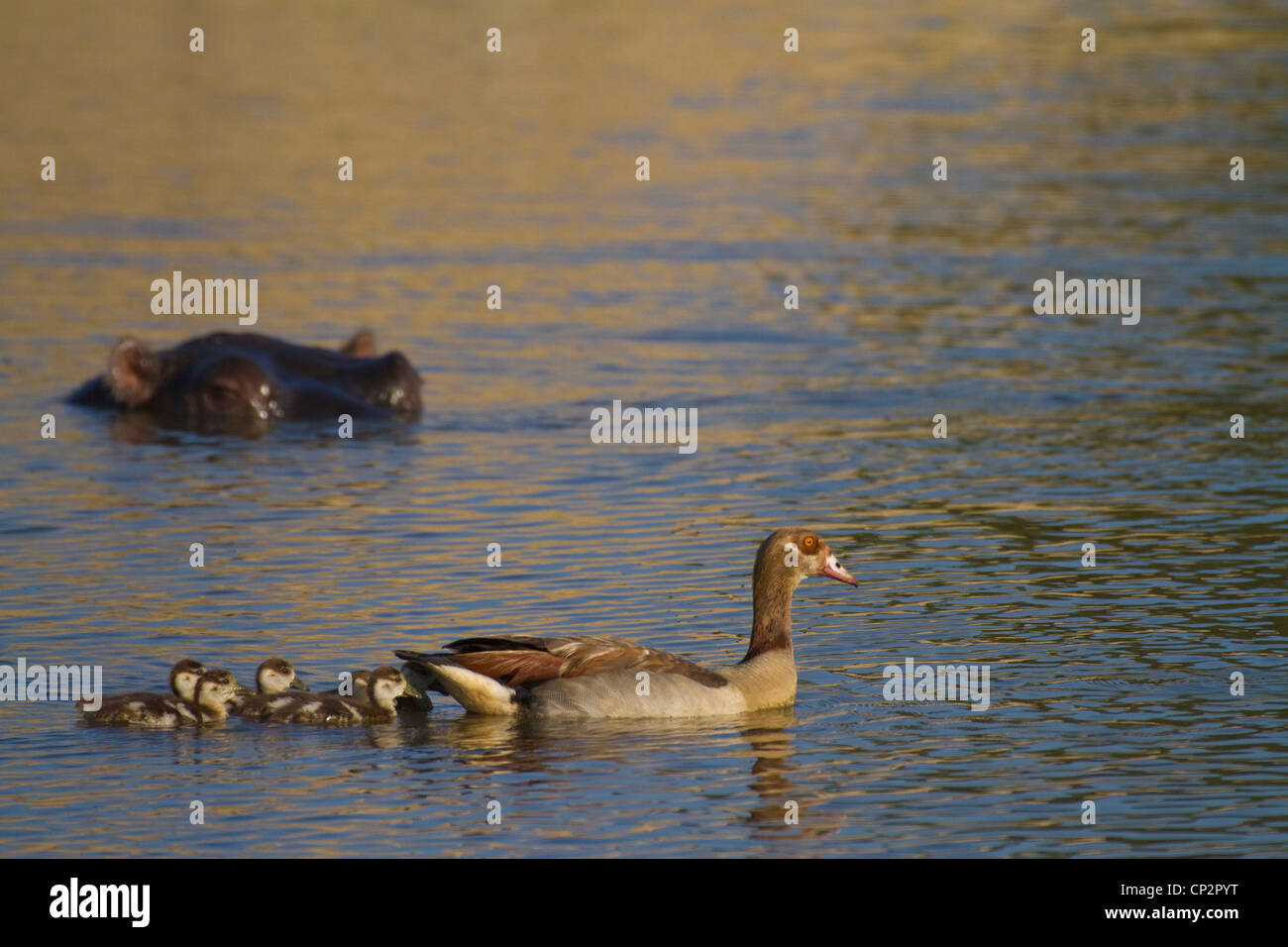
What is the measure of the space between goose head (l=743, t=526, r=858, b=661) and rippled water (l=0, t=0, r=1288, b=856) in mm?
494

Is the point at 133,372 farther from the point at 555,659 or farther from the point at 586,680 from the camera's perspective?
the point at 586,680

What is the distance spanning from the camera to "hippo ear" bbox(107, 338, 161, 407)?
920 inches

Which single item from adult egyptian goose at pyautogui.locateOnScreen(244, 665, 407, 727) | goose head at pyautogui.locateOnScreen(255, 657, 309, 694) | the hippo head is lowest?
adult egyptian goose at pyautogui.locateOnScreen(244, 665, 407, 727)

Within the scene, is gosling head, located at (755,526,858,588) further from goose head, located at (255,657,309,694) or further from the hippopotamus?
the hippopotamus

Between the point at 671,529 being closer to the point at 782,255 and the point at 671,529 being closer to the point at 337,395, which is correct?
the point at 337,395

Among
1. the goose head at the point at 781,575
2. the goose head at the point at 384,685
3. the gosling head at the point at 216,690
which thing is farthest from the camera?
the goose head at the point at 781,575

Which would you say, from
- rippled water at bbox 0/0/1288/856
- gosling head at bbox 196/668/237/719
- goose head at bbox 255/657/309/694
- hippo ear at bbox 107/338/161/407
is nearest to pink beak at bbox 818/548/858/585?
rippled water at bbox 0/0/1288/856

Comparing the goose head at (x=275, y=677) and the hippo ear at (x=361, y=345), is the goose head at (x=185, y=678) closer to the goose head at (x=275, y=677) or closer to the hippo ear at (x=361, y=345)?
the goose head at (x=275, y=677)

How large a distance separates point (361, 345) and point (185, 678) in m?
11.1

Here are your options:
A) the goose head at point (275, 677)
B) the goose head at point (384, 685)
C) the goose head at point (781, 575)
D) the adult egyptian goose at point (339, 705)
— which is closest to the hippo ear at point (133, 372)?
the goose head at point (275, 677)

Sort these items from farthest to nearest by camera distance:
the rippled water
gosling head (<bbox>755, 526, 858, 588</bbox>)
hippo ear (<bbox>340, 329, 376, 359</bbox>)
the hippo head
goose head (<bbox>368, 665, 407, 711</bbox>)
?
hippo ear (<bbox>340, 329, 376, 359</bbox>), the hippo head, gosling head (<bbox>755, 526, 858, 588</bbox>), goose head (<bbox>368, 665, 407, 711</bbox>), the rippled water

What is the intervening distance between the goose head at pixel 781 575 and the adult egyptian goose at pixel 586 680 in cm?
28

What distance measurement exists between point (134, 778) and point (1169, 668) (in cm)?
652

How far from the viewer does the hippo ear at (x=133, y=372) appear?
23.4m
